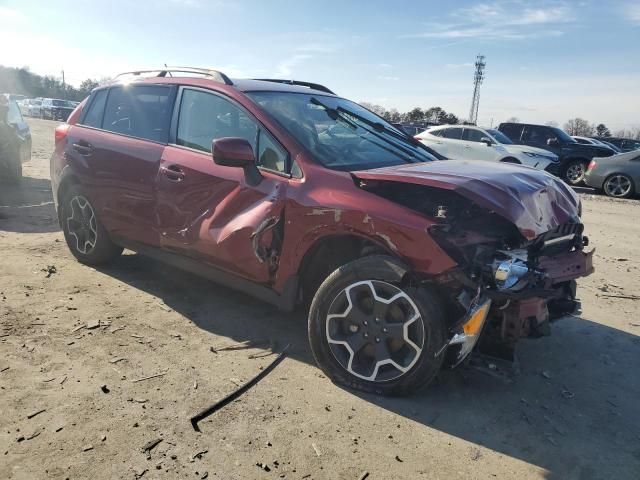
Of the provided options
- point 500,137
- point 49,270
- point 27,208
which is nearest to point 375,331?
point 49,270

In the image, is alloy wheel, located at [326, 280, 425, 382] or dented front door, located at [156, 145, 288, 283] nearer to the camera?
alloy wheel, located at [326, 280, 425, 382]

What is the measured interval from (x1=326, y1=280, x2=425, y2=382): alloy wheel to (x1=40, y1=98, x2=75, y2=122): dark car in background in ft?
143

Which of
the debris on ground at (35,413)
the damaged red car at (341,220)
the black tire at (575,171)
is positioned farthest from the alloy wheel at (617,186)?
the debris on ground at (35,413)

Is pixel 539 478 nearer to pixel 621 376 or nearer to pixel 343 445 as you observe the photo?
pixel 343 445

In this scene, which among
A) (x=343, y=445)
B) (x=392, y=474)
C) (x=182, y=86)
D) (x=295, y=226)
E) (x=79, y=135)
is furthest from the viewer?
(x=79, y=135)

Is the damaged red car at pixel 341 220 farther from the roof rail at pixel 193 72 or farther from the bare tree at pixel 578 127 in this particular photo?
the bare tree at pixel 578 127

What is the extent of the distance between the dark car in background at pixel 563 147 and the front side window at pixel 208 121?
13.7 meters

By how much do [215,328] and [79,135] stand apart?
247cm

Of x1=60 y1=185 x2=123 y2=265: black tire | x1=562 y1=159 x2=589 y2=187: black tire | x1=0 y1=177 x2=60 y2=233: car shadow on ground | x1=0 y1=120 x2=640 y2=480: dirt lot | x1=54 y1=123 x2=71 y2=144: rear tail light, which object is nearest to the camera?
x1=0 y1=120 x2=640 y2=480: dirt lot

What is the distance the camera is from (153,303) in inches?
175

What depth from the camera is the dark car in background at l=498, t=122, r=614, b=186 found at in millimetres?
15312

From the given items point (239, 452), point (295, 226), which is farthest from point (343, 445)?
point (295, 226)

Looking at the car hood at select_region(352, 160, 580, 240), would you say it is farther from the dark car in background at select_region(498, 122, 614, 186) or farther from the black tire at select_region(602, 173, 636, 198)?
the dark car in background at select_region(498, 122, 614, 186)

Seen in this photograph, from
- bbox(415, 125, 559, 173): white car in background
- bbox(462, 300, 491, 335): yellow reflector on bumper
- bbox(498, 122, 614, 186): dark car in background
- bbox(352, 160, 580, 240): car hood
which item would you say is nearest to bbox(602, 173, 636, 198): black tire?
bbox(415, 125, 559, 173): white car in background
